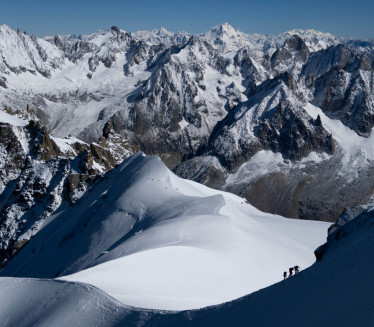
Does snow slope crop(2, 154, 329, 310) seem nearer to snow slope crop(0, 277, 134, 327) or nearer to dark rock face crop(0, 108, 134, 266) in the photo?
snow slope crop(0, 277, 134, 327)

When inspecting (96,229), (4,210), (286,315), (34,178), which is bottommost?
(286,315)

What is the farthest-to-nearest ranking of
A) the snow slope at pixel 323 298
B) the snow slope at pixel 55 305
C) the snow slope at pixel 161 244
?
1. the snow slope at pixel 161 244
2. the snow slope at pixel 55 305
3. the snow slope at pixel 323 298

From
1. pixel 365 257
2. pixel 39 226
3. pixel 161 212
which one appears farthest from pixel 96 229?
pixel 365 257

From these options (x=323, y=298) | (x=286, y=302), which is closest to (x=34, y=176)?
(x=286, y=302)

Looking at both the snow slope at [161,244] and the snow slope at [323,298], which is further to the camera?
the snow slope at [161,244]

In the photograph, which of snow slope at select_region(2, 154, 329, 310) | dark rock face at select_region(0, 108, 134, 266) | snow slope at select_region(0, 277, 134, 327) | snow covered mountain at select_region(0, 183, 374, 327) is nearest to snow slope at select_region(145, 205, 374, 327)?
snow covered mountain at select_region(0, 183, 374, 327)

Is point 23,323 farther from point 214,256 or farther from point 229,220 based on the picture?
point 229,220

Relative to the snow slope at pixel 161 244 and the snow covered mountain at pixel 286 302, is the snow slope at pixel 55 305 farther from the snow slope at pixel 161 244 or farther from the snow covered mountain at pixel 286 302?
the snow slope at pixel 161 244

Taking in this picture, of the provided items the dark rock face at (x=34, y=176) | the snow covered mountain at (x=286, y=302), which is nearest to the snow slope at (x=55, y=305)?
the snow covered mountain at (x=286, y=302)

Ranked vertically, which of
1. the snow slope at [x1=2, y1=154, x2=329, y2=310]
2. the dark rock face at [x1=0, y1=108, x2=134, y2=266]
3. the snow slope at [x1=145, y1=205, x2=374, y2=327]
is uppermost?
the dark rock face at [x1=0, y1=108, x2=134, y2=266]
